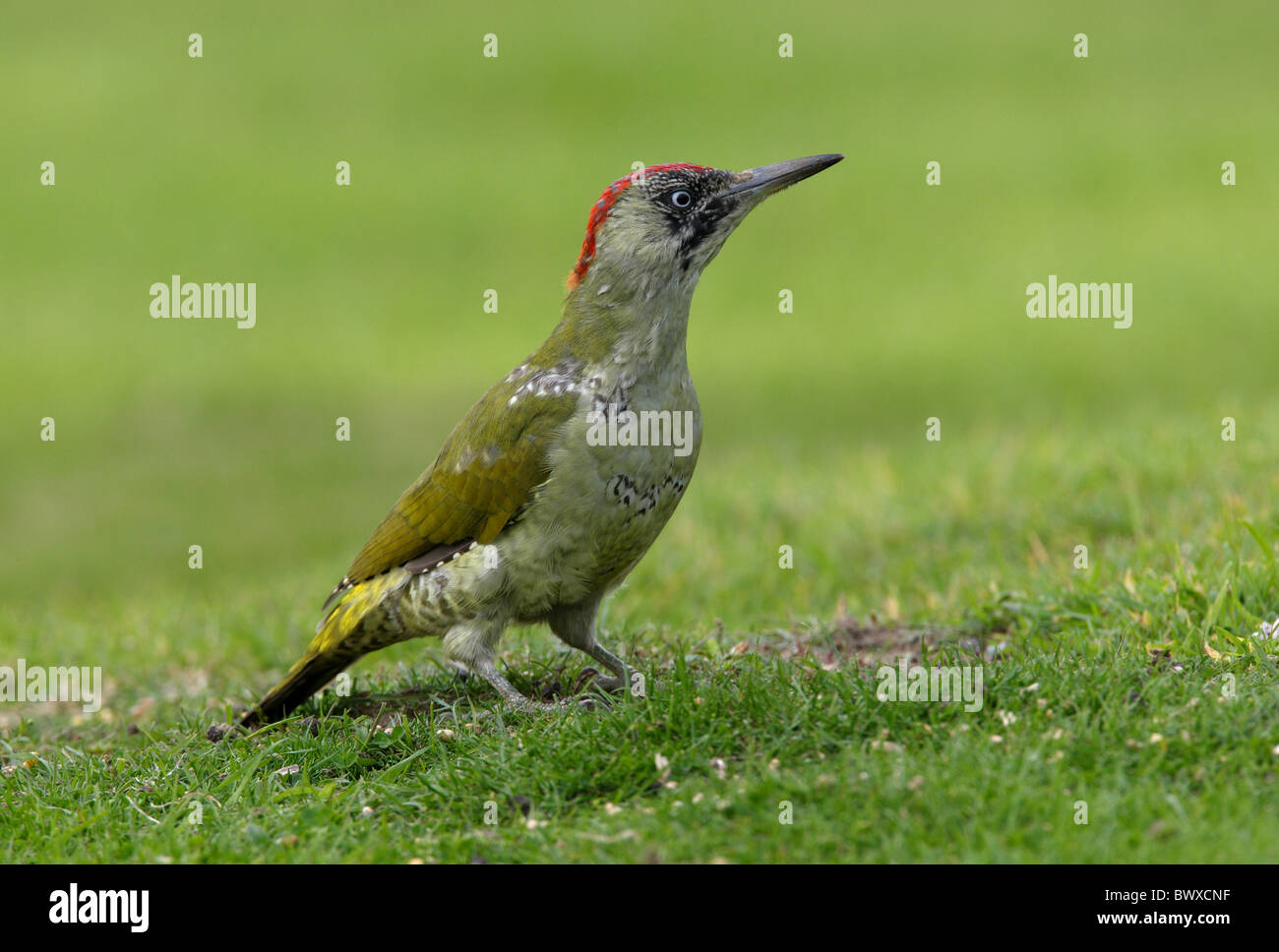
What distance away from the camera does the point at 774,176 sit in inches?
229

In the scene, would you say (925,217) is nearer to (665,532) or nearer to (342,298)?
(342,298)

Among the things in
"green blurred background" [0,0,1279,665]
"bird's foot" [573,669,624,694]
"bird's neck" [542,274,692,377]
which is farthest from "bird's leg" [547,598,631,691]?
"green blurred background" [0,0,1279,665]

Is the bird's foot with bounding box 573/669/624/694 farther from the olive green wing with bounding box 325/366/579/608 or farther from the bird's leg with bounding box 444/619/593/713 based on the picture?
the olive green wing with bounding box 325/366/579/608

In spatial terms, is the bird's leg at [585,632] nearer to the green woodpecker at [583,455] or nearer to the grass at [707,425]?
the green woodpecker at [583,455]

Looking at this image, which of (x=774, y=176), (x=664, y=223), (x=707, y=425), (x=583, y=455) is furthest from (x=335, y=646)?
(x=707, y=425)

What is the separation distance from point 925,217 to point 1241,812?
17.9m

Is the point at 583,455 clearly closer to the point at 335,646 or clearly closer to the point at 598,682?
the point at 598,682

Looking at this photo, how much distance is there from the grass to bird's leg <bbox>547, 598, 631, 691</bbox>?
0.15m

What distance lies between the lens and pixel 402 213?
71.1 feet

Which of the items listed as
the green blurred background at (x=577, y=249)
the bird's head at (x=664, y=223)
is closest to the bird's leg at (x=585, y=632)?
the bird's head at (x=664, y=223)

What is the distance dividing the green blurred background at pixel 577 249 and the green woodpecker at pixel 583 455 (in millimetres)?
2437

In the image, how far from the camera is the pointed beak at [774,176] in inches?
226

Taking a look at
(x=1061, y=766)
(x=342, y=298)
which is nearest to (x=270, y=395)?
(x=342, y=298)

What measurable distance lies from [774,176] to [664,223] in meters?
0.51
